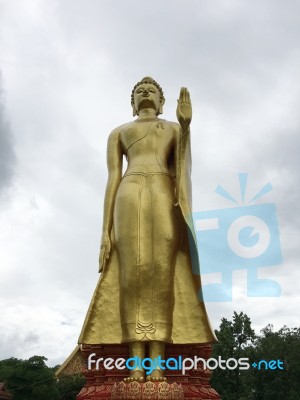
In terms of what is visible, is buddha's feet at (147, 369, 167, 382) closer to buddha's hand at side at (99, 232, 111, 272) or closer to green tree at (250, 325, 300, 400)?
buddha's hand at side at (99, 232, 111, 272)

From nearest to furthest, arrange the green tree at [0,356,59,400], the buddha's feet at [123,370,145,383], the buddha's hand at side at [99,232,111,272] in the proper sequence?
the buddha's feet at [123,370,145,383], the buddha's hand at side at [99,232,111,272], the green tree at [0,356,59,400]

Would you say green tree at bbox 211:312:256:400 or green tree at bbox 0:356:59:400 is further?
green tree at bbox 0:356:59:400

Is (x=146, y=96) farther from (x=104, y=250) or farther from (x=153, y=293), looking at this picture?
(x=153, y=293)

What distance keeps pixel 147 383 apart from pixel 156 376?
24 cm

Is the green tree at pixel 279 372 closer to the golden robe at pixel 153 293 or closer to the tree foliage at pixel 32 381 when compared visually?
the tree foliage at pixel 32 381

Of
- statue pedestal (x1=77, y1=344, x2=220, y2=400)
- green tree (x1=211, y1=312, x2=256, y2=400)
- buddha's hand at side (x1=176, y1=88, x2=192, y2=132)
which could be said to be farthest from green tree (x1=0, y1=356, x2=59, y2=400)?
buddha's hand at side (x1=176, y1=88, x2=192, y2=132)

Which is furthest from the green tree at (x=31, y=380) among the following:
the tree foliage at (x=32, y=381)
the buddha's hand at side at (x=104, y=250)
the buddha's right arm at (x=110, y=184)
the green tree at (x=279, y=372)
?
the buddha's hand at side at (x=104, y=250)

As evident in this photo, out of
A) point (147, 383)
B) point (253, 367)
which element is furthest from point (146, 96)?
point (253, 367)

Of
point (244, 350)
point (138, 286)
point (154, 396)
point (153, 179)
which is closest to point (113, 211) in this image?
point (153, 179)

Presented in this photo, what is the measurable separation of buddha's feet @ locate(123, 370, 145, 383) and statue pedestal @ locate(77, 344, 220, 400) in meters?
0.11

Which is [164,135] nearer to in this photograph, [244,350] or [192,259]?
[192,259]

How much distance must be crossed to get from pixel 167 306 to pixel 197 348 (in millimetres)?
778

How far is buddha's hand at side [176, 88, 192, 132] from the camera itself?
7145 mm

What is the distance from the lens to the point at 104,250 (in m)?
7.53
